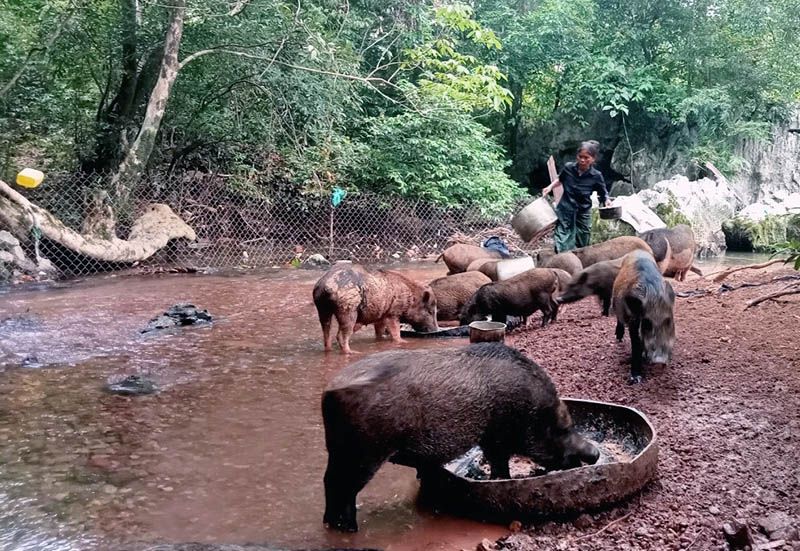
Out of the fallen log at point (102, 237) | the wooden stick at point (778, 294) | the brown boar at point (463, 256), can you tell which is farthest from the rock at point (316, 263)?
the wooden stick at point (778, 294)

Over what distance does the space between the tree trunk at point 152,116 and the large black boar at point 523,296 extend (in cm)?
752

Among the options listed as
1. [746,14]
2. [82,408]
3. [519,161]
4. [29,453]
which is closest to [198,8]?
[82,408]

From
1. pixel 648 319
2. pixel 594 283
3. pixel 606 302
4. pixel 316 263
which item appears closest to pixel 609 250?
pixel 606 302

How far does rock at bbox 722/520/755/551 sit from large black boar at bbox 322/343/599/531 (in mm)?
905

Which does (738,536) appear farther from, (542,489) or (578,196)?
(578,196)

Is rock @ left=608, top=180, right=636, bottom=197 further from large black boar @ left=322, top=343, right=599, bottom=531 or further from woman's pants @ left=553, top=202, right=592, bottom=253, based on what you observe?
large black boar @ left=322, top=343, right=599, bottom=531

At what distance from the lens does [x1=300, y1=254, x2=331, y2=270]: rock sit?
538 inches

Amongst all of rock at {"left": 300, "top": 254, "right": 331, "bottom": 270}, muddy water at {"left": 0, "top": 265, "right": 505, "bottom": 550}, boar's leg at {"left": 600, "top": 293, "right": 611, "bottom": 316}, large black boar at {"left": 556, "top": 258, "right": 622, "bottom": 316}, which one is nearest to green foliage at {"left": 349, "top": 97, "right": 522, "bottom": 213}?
rock at {"left": 300, "top": 254, "right": 331, "bottom": 270}

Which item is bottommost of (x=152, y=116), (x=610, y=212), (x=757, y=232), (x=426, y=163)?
(x=757, y=232)

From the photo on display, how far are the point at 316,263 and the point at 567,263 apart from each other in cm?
629

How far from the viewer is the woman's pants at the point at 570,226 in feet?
32.6

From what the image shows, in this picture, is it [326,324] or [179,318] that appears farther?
[179,318]

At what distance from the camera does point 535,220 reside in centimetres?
980

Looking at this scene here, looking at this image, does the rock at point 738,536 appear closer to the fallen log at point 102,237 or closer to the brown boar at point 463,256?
the brown boar at point 463,256
